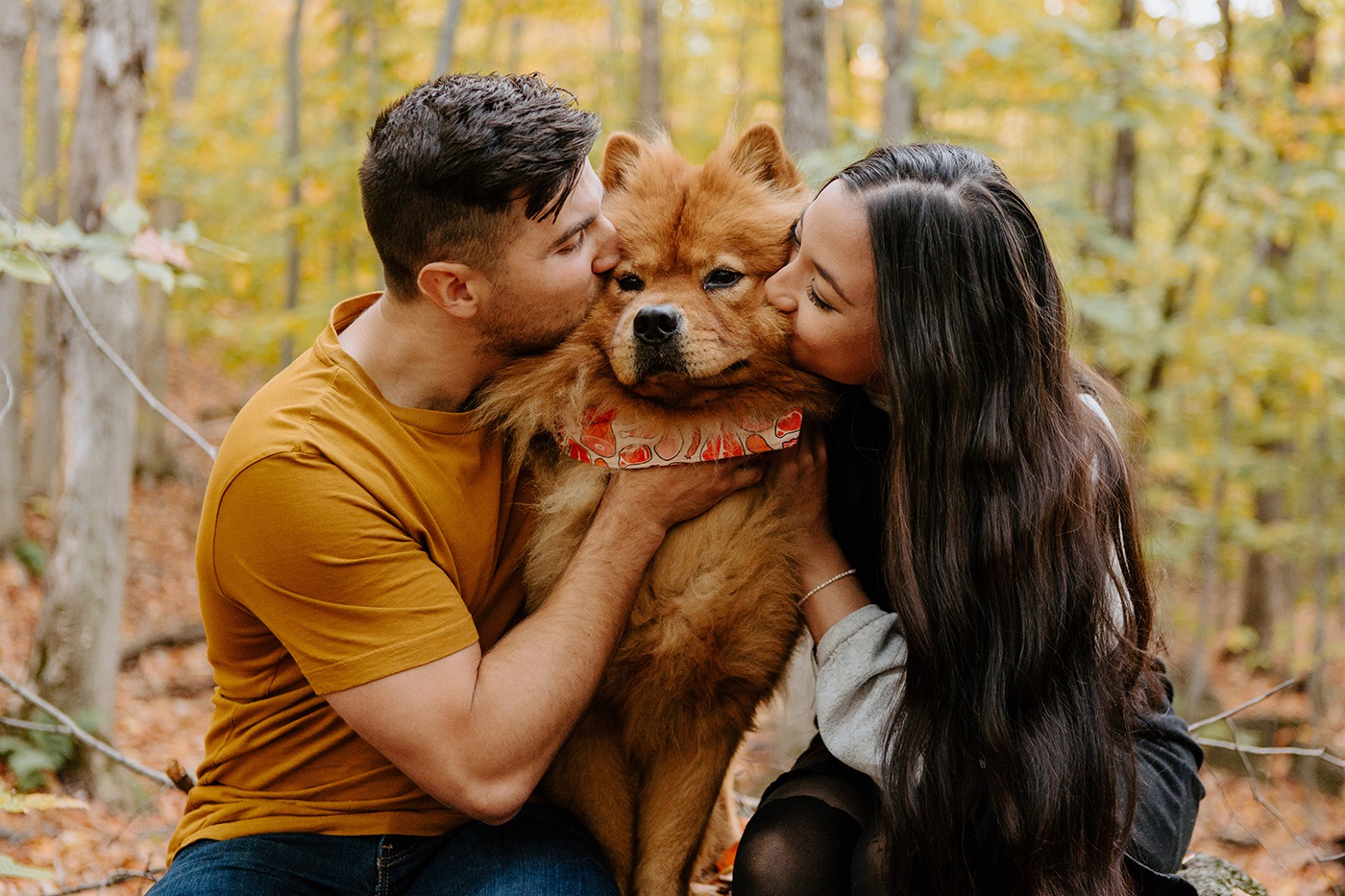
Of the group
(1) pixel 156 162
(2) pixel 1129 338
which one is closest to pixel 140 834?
(1) pixel 156 162

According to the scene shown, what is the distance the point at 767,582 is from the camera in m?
2.31

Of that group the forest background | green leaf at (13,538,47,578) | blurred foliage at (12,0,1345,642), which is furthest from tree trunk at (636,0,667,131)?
green leaf at (13,538,47,578)

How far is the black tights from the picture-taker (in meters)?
2.07

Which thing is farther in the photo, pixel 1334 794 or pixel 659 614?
Answer: pixel 1334 794

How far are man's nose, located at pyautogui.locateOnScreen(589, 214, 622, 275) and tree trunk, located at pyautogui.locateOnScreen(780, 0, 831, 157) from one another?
2.46 meters

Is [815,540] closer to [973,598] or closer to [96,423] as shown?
[973,598]

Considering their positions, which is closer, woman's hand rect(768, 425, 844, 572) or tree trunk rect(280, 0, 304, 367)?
woman's hand rect(768, 425, 844, 572)

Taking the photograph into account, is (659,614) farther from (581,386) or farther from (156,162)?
(156,162)

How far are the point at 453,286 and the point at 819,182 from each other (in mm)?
1898

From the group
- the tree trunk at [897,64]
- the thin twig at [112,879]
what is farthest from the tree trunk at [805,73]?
the thin twig at [112,879]

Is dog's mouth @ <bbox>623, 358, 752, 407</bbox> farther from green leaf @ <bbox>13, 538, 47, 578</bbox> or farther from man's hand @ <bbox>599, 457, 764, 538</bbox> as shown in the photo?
green leaf @ <bbox>13, 538, 47, 578</bbox>

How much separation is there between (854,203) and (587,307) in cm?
72

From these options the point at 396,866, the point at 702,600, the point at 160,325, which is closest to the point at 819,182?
the point at 702,600

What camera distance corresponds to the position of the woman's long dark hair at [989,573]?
1.98 meters
